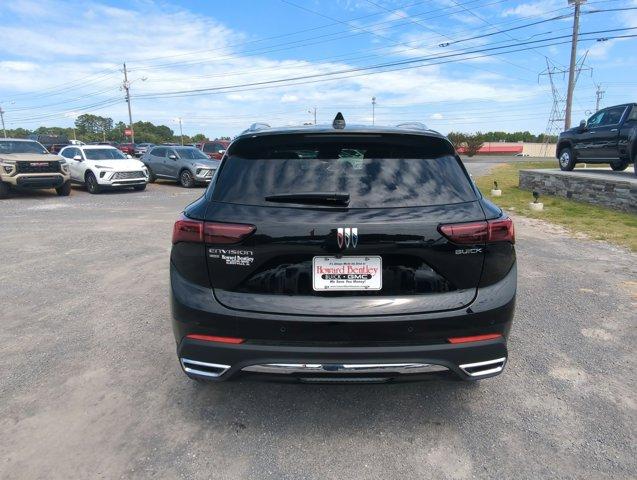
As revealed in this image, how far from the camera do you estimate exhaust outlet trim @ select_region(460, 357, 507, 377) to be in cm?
241

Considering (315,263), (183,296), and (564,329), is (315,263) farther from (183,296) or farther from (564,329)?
(564,329)

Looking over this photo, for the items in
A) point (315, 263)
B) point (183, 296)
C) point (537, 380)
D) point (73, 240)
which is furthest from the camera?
point (73, 240)

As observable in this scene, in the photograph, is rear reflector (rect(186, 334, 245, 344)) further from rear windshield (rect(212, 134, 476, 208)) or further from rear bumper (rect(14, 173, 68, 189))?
rear bumper (rect(14, 173, 68, 189))

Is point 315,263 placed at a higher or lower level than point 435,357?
higher

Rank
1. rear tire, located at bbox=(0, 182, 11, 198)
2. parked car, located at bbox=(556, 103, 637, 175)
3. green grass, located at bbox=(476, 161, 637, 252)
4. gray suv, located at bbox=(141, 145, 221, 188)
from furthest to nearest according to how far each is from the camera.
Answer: gray suv, located at bbox=(141, 145, 221, 188)
rear tire, located at bbox=(0, 182, 11, 198)
parked car, located at bbox=(556, 103, 637, 175)
green grass, located at bbox=(476, 161, 637, 252)

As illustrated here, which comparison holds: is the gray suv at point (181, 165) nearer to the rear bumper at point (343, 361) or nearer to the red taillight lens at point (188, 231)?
the red taillight lens at point (188, 231)

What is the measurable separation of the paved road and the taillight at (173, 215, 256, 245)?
994mm

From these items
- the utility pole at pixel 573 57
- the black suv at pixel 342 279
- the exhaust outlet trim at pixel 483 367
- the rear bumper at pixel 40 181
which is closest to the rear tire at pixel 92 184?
the rear bumper at pixel 40 181

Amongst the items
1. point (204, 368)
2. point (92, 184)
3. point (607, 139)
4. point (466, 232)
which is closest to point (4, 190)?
point (92, 184)

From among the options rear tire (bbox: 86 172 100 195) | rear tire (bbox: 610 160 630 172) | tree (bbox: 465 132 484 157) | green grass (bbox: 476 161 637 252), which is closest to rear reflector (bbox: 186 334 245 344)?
green grass (bbox: 476 161 637 252)

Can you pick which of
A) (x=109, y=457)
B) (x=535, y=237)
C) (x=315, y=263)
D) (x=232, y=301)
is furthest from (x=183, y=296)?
(x=535, y=237)

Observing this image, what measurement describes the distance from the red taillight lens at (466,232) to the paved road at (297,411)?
46.1 inches

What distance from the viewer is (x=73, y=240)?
314 inches

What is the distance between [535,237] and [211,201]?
742 cm
